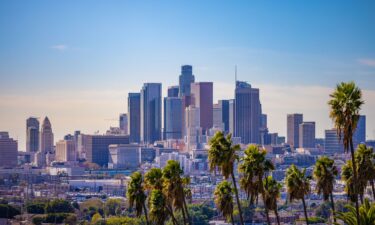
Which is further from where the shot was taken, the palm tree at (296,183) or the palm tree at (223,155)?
the palm tree at (296,183)

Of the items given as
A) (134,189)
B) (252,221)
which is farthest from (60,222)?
(134,189)

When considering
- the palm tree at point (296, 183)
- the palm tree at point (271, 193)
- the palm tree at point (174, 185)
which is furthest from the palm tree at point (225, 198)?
the palm tree at point (296, 183)

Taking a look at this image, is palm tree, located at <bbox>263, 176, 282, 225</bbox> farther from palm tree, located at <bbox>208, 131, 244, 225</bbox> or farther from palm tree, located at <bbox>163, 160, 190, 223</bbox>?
palm tree, located at <bbox>163, 160, 190, 223</bbox>

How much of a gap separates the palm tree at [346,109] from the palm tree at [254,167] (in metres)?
4.63

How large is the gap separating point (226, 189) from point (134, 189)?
5173 millimetres

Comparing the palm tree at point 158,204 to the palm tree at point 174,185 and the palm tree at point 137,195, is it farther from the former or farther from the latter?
the palm tree at point 137,195

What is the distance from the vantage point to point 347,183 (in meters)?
55.0

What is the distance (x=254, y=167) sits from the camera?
156 ft

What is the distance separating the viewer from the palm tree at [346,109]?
44.1 metres

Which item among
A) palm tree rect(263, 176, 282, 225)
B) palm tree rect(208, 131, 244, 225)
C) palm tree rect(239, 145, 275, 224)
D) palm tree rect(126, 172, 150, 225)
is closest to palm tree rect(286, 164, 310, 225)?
palm tree rect(263, 176, 282, 225)

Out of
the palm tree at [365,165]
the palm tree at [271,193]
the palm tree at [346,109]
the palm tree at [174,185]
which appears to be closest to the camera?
the palm tree at [346,109]

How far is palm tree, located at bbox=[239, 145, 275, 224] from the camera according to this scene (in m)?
47.6

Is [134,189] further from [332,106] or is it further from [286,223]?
[286,223]

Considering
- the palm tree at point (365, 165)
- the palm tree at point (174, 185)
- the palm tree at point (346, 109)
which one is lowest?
the palm tree at point (174, 185)
